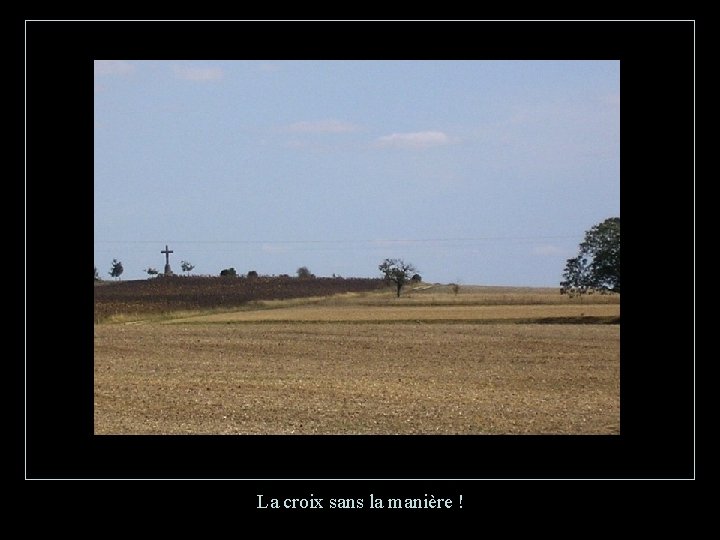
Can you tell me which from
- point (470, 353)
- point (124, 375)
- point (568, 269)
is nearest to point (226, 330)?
point (470, 353)

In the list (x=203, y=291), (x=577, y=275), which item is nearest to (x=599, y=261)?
(x=577, y=275)

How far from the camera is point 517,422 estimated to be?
582 inches

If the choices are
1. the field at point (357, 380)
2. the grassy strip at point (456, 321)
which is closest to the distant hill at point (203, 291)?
the grassy strip at point (456, 321)

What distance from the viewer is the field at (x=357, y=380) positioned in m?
14.6

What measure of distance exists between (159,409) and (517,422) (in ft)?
19.9

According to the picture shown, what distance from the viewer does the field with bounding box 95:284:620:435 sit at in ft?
48.1

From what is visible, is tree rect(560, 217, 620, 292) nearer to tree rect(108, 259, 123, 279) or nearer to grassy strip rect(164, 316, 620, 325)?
grassy strip rect(164, 316, 620, 325)

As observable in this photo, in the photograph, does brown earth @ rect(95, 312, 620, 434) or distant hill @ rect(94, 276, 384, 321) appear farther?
distant hill @ rect(94, 276, 384, 321)

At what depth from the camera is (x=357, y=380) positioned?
66.5 feet

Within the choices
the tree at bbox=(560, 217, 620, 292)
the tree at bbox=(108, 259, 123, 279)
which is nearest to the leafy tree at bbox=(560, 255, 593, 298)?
A: the tree at bbox=(560, 217, 620, 292)

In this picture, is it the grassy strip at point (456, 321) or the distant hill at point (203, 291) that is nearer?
the grassy strip at point (456, 321)

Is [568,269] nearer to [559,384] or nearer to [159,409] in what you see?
[559,384]

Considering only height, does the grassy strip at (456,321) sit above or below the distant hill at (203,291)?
below

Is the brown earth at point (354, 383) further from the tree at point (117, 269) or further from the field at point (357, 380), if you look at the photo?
the tree at point (117, 269)
